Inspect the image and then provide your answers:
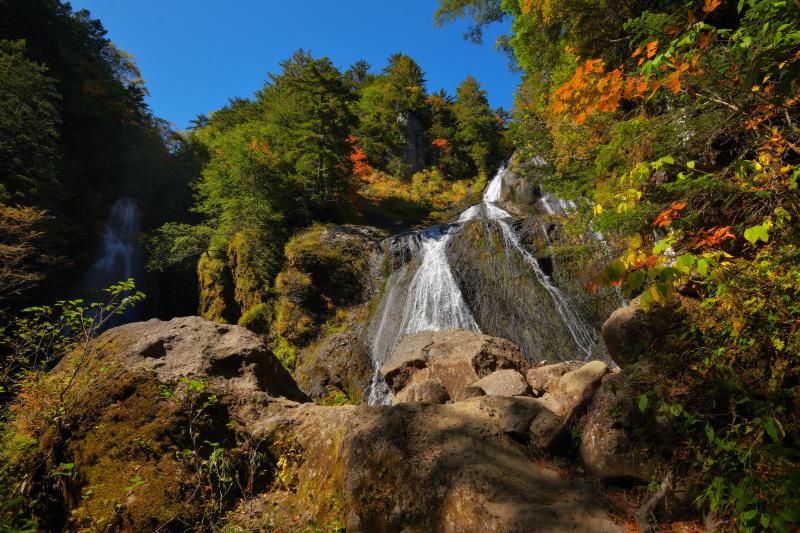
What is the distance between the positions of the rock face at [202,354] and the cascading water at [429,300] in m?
4.80

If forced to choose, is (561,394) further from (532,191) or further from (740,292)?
(532,191)

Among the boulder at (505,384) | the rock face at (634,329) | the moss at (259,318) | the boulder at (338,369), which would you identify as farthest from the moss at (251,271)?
the rock face at (634,329)

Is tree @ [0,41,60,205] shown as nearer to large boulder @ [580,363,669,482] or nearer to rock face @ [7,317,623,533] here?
rock face @ [7,317,623,533]

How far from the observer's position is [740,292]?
2.61 metres

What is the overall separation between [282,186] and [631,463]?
15541 mm

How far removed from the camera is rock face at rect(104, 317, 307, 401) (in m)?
4.31

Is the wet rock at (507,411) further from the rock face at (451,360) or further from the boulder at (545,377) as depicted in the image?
the rock face at (451,360)

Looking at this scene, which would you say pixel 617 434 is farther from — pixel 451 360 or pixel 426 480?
pixel 451 360

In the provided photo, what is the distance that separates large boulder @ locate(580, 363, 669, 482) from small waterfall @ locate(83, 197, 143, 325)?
22.6m

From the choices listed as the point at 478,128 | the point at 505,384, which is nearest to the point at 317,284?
the point at 505,384

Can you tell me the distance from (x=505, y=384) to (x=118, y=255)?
24.4 metres

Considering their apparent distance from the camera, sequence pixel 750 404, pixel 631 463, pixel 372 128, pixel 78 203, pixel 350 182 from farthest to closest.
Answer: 1. pixel 372 128
2. pixel 78 203
3. pixel 350 182
4. pixel 631 463
5. pixel 750 404

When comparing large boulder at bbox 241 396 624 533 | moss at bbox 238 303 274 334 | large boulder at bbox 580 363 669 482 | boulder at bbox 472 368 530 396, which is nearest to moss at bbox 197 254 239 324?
moss at bbox 238 303 274 334

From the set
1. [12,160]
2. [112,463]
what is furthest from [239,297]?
[112,463]
